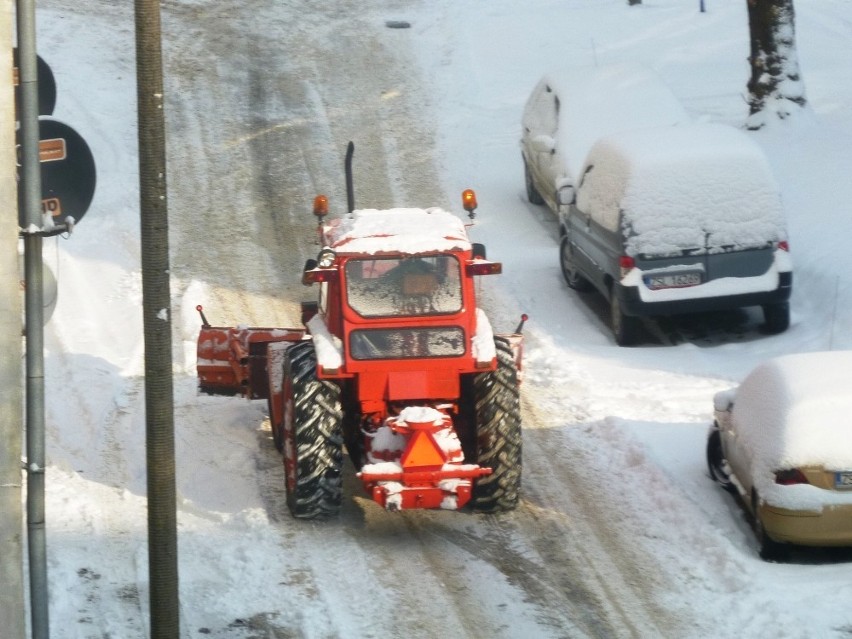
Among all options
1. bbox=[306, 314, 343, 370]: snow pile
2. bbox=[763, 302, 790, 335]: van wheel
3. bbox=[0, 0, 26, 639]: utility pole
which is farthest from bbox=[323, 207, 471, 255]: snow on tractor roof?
bbox=[763, 302, 790, 335]: van wheel

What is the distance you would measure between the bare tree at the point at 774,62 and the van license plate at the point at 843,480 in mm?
10608

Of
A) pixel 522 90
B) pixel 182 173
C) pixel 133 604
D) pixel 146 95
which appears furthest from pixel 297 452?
pixel 522 90

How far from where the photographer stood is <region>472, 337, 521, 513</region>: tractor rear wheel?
10.3 meters

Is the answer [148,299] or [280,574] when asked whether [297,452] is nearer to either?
[280,574]

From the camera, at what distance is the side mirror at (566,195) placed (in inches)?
618

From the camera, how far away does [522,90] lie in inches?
913

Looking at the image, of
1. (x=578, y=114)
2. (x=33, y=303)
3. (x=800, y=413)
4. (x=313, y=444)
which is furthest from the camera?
(x=578, y=114)

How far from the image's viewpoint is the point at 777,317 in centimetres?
1451

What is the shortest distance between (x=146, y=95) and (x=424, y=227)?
365 cm

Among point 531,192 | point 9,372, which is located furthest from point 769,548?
point 531,192

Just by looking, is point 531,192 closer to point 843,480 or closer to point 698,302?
point 698,302

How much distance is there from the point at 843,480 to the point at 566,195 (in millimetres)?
6889

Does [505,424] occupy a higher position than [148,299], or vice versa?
[148,299]

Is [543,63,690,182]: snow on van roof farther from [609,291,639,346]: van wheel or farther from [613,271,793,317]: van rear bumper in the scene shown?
[613,271,793,317]: van rear bumper
